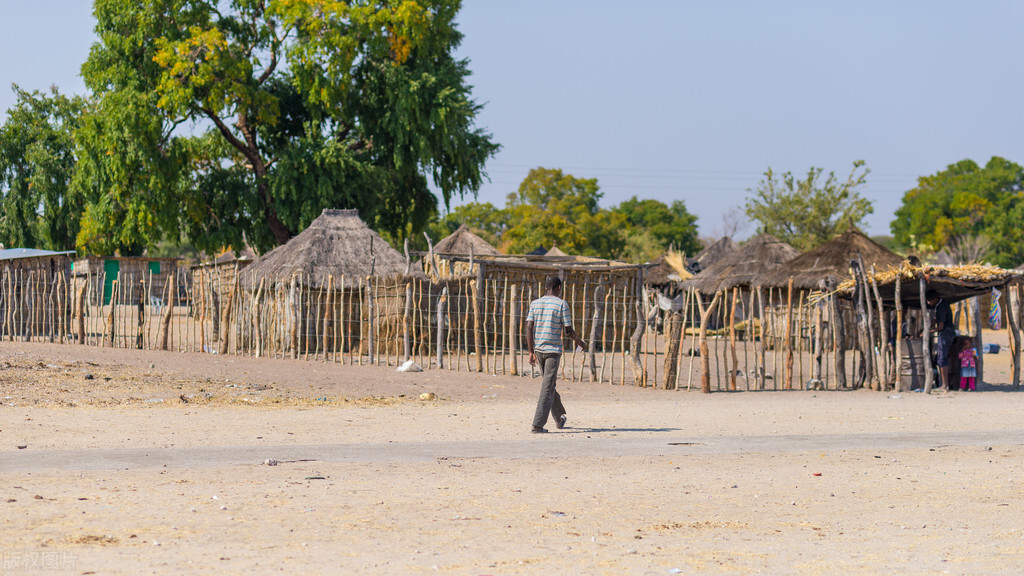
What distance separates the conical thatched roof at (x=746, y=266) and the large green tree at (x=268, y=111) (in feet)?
25.4

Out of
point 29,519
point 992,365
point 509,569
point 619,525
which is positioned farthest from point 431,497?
point 992,365

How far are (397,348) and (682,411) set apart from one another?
7728mm

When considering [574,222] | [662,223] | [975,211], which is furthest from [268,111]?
[975,211]

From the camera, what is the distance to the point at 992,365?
20.7m

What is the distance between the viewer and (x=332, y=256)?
70.3 ft

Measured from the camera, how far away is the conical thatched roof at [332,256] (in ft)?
68.1

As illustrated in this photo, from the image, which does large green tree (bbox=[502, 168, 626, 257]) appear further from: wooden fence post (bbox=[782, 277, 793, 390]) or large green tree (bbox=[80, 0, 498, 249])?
wooden fence post (bbox=[782, 277, 793, 390])

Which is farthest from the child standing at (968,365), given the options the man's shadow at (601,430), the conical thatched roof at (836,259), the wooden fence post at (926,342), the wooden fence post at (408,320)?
the conical thatched roof at (836,259)

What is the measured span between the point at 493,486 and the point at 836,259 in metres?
20.7

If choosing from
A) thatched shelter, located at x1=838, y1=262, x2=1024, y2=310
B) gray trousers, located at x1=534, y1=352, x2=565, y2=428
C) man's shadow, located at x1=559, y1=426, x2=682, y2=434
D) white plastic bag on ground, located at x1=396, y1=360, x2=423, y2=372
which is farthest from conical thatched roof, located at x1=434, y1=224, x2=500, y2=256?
gray trousers, located at x1=534, y1=352, x2=565, y2=428

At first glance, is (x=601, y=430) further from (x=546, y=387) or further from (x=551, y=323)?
(x=551, y=323)

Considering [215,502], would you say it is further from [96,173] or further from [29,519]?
[96,173]

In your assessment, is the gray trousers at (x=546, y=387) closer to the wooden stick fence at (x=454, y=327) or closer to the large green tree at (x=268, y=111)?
the wooden stick fence at (x=454, y=327)

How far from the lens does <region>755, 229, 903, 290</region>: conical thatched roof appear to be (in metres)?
25.2
